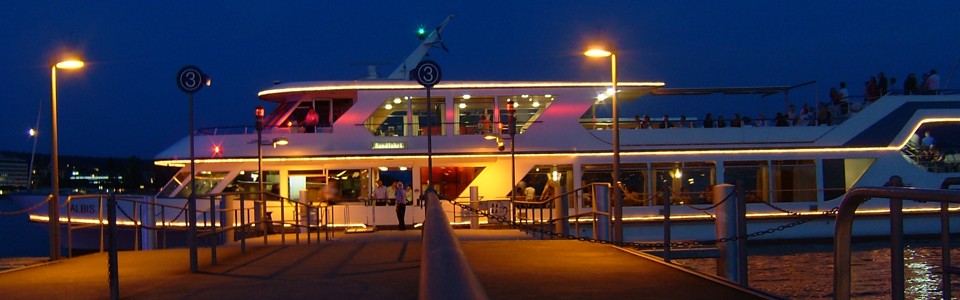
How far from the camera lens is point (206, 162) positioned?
24484 mm

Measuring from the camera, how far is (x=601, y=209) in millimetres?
14148

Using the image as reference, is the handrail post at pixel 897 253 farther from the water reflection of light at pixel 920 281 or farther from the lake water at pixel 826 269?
the water reflection of light at pixel 920 281

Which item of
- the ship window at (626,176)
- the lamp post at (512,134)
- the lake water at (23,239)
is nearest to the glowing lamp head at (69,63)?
the lamp post at (512,134)

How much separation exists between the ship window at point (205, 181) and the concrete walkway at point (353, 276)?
11615 mm

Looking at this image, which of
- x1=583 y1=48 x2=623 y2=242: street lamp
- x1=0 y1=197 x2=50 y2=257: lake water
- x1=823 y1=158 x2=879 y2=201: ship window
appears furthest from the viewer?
x1=0 y1=197 x2=50 y2=257: lake water

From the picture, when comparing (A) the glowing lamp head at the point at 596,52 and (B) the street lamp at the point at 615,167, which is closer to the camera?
(B) the street lamp at the point at 615,167

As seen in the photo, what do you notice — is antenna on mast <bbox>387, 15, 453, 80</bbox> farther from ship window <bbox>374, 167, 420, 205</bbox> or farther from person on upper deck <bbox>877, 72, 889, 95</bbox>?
person on upper deck <bbox>877, 72, 889, 95</bbox>

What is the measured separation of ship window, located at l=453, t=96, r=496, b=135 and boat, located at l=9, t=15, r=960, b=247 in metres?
0.04

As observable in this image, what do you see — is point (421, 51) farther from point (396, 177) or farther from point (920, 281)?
point (920, 281)

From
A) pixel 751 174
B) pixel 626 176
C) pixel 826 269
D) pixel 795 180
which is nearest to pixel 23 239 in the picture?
pixel 626 176

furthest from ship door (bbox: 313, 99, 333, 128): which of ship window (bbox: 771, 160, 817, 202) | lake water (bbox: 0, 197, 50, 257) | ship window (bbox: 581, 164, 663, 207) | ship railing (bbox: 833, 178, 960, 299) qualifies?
ship railing (bbox: 833, 178, 960, 299)

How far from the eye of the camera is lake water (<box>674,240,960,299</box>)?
16.3 metres

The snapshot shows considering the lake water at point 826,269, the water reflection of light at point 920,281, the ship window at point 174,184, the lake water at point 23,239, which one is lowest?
the lake water at point 23,239

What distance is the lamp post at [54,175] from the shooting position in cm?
1253
